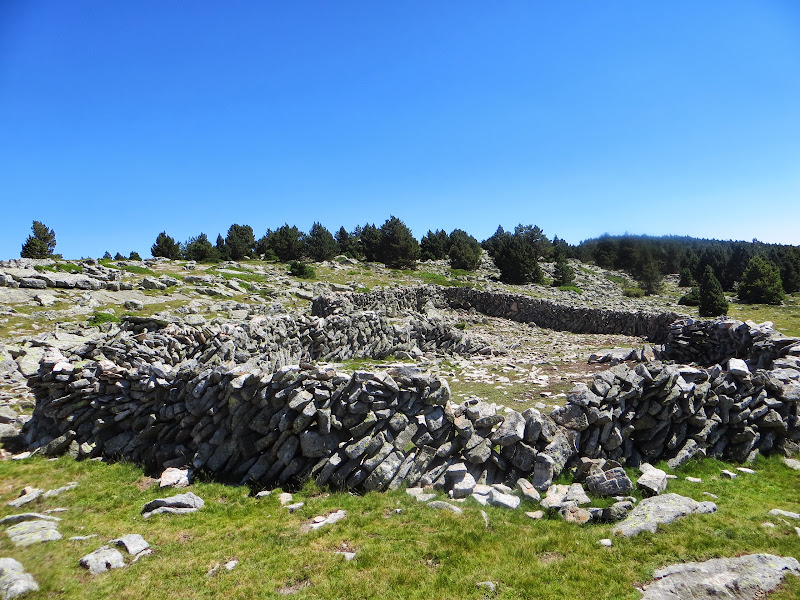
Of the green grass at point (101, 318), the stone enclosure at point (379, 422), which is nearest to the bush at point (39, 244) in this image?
the green grass at point (101, 318)

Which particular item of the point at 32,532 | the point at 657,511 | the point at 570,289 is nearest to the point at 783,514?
the point at 657,511

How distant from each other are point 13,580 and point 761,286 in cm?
5574

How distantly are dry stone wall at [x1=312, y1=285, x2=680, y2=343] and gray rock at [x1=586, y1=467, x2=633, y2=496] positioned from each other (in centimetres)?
2025

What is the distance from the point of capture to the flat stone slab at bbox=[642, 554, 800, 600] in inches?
210

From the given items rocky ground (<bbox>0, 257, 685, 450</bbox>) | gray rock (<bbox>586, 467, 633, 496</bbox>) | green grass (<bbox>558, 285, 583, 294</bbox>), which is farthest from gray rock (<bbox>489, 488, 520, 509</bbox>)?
green grass (<bbox>558, 285, 583, 294</bbox>)

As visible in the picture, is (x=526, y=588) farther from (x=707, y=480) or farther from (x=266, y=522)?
(x=707, y=480)

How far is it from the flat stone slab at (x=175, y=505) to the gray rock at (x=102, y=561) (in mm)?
1504

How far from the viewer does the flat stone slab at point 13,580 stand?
5465 mm

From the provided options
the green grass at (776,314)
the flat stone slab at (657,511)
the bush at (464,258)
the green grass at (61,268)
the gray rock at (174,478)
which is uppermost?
the bush at (464,258)

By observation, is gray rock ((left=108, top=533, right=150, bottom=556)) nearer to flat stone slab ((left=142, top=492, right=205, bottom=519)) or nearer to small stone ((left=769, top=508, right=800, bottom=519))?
flat stone slab ((left=142, top=492, right=205, bottom=519))

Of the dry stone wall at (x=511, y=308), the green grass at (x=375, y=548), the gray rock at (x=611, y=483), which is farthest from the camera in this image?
the dry stone wall at (x=511, y=308)

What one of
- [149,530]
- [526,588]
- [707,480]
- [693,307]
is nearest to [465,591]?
[526,588]

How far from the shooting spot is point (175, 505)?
841 centimetres

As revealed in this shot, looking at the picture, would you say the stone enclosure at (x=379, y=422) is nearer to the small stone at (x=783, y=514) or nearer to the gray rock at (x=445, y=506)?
the gray rock at (x=445, y=506)
